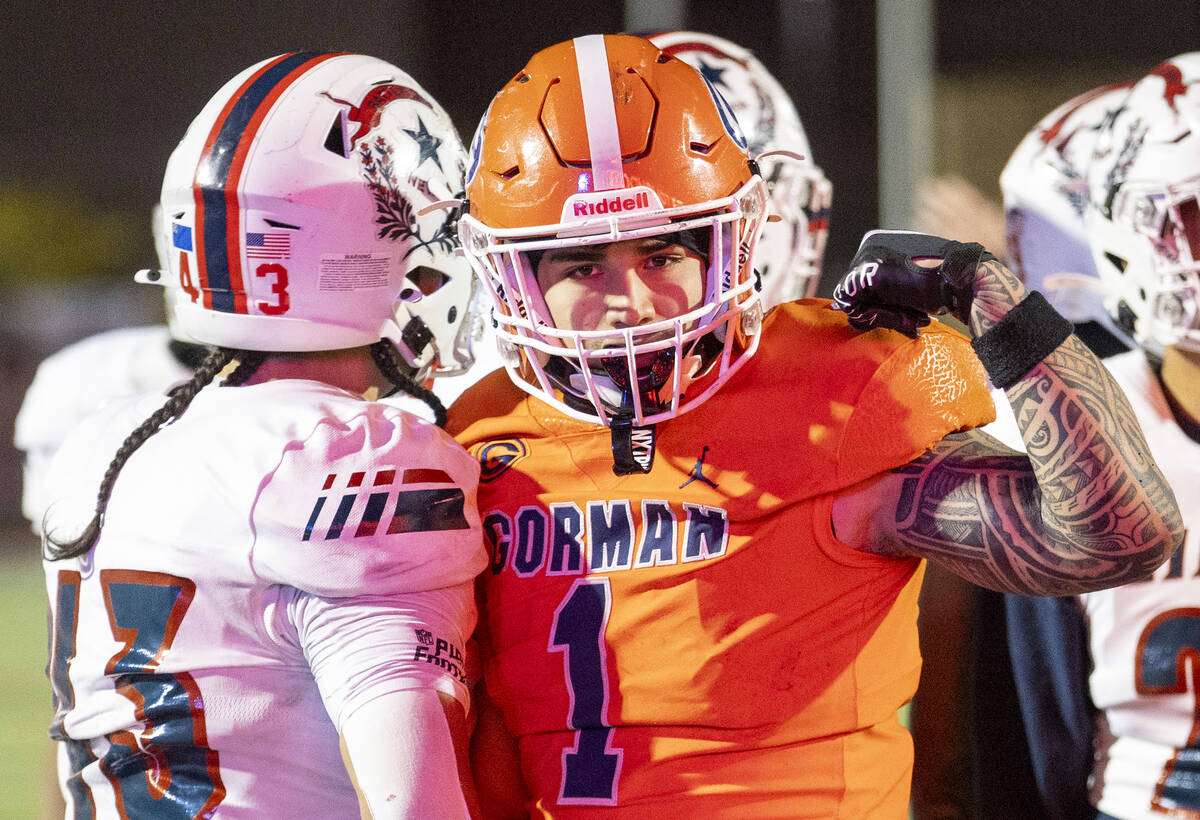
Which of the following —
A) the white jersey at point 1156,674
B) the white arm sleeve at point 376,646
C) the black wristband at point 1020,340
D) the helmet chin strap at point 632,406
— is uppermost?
the black wristband at point 1020,340

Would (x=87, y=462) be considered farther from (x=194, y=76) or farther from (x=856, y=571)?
(x=194, y=76)

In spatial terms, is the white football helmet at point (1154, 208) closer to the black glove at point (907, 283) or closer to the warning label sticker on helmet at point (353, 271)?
the black glove at point (907, 283)

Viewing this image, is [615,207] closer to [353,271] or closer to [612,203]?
[612,203]

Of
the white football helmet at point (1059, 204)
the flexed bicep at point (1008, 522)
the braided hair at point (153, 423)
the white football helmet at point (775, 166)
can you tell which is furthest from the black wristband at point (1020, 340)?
the white football helmet at point (1059, 204)

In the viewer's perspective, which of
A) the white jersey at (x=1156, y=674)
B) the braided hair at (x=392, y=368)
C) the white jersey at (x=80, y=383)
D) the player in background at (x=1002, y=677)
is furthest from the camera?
the white jersey at (x=80, y=383)

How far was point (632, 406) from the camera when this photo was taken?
1976 mm

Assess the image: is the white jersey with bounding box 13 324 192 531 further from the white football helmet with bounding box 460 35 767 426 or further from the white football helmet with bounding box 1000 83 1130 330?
the white football helmet with bounding box 1000 83 1130 330

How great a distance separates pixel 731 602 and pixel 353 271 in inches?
30.6

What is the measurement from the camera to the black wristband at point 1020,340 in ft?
5.80

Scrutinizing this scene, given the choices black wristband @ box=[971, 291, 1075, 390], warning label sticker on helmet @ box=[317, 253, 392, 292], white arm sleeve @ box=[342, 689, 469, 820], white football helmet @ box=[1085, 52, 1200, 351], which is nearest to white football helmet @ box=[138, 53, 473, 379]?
warning label sticker on helmet @ box=[317, 253, 392, 292]

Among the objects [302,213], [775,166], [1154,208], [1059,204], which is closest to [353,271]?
[302,213]

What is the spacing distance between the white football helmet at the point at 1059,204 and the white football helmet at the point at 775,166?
534 millimetres

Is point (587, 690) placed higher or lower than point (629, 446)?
lower

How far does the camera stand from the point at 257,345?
1.95 metres
